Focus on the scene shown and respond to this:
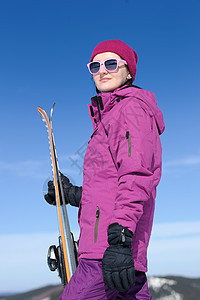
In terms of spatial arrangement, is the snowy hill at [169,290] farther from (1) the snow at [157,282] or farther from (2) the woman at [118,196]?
(2) the woman at [118,196]

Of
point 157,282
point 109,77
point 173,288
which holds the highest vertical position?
point 109,77

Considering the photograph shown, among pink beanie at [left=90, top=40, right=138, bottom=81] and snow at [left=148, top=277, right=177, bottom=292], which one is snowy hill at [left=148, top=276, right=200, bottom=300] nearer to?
snow at [left=148, top=277, right=177, bottom=292]

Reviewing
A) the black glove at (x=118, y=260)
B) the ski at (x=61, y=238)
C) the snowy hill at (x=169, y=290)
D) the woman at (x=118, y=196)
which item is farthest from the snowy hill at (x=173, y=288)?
the black glove at (x=118, y=260)

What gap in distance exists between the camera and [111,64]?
300 centimetres

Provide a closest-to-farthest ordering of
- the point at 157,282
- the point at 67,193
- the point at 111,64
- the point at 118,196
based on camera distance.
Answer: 1. the point at 118,196
2. the point at 111,64
3. the point at 67,193
4. the point at 157,282

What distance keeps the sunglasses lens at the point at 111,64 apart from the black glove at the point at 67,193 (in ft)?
3.85

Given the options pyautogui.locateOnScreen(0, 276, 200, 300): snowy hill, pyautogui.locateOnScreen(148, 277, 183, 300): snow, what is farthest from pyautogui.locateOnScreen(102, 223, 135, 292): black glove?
pyautogui.locateOnScreen(148, 277, 183, 300): snow

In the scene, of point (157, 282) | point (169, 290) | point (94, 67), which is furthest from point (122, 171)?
point (169, 290)

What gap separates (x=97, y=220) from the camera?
7.88 feet

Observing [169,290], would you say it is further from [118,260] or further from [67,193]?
[118,260]

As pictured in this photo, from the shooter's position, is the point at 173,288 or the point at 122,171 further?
the point at 173,288

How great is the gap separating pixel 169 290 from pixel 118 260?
14.4ft

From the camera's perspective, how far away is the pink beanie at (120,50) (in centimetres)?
311

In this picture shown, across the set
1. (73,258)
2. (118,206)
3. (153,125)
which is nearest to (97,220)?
(118,206)
